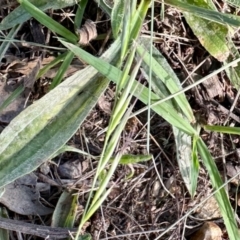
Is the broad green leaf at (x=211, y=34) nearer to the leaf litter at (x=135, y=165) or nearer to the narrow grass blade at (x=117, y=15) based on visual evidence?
the leaf litter at (x=135, y=165)

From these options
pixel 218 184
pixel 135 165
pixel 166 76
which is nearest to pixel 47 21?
pixel 166 76

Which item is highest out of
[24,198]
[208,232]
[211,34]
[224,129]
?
[211,34]

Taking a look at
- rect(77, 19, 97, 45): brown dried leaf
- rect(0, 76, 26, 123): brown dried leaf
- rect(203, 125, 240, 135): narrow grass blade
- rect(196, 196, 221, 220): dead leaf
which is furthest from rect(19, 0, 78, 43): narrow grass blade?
rect(196, 196, 221, 220): dead leaf

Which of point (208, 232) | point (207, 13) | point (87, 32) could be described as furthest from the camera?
point (208, 232)

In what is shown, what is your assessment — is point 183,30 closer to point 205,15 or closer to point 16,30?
point 205,15

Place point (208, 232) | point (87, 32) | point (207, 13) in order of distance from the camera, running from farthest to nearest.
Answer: point (208, 232) < point (87, 32) < point (207, 13)

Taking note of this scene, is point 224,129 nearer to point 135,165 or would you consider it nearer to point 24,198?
point 135,165

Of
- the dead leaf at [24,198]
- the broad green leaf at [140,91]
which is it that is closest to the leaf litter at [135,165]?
the dead leaf at [24,198]
